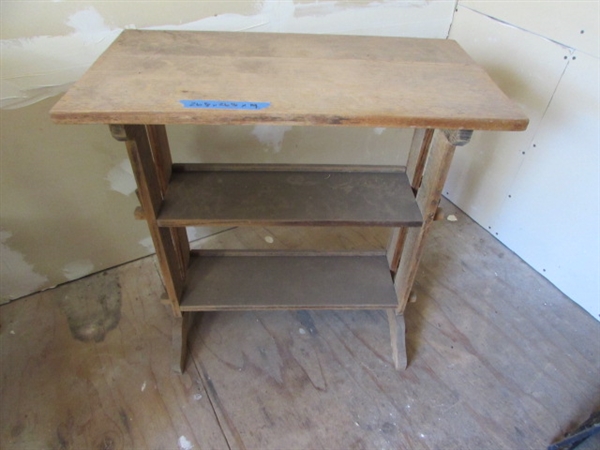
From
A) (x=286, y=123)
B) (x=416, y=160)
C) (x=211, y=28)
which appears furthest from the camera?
(x=211, y=28)

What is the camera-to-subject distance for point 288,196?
1.17m

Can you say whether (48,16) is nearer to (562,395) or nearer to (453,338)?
(453,338)

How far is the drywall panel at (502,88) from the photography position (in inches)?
58.3

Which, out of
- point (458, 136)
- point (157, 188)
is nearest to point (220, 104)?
point (157, 188)

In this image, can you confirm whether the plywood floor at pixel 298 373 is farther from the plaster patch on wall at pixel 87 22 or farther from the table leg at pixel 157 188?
the plaster patch on wall at pixel 87 22

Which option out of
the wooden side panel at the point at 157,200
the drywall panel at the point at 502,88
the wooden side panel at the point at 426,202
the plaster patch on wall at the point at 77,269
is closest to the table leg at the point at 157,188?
the wooden side panel at the point at 157,200

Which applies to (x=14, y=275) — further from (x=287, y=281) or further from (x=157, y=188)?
(x=287, y=281)

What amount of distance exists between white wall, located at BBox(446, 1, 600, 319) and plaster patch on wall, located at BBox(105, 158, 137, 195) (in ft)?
4.83

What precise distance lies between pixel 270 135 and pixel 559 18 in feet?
3.59

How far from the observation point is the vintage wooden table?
0.82 meters

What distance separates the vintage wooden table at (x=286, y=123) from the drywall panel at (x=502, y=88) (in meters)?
0.54

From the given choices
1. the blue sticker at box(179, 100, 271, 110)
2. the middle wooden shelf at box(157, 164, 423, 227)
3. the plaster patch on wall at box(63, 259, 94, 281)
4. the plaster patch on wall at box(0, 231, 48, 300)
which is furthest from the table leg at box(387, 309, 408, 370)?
the plaster patch on wall at box(0, 231, 48, 300)

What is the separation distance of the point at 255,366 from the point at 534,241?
4.14ft

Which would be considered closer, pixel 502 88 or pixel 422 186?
pixel 422 186
